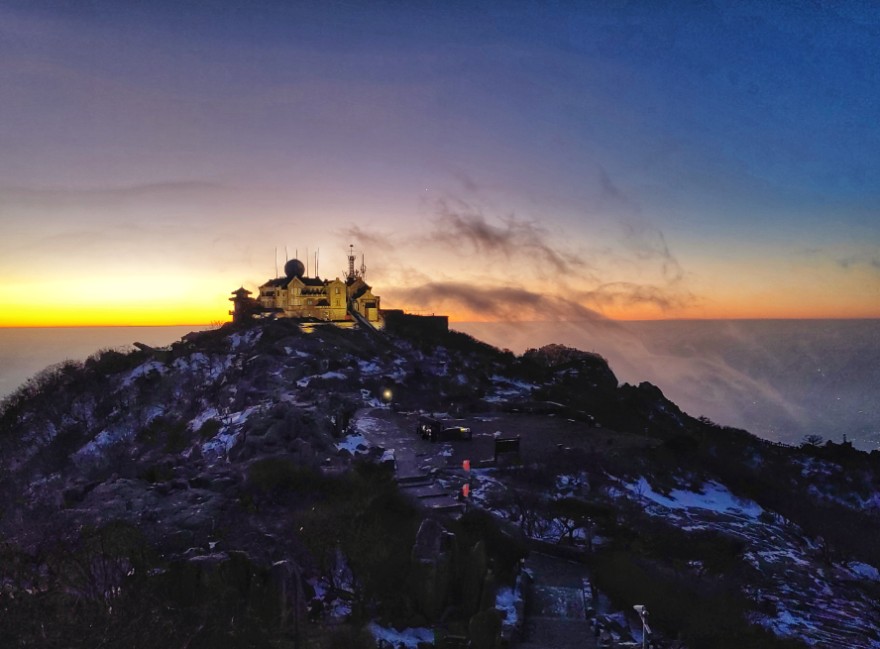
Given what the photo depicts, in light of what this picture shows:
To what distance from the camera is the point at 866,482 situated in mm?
53531

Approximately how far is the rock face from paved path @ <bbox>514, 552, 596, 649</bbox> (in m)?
0.99

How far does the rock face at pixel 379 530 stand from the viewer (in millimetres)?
18391

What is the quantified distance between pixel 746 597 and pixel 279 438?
86.2 ft

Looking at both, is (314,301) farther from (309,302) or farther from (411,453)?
(411,453)

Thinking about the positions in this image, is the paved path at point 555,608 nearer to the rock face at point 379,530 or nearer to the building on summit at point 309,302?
the rock face at point 379,530

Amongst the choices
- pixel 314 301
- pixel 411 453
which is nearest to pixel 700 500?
pixel 411 453

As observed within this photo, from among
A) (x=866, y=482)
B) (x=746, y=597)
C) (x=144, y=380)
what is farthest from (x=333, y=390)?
(x=866, y=482)

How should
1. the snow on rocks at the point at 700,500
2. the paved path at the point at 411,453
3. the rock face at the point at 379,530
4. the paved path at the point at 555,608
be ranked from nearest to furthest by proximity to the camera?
1. the rock face at the point at 379,530
2. the paved path at the point at 555,608
3. the paved path at the point at 411,453
4. the snow on rocks at the point at 700,500

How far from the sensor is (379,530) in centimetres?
2320

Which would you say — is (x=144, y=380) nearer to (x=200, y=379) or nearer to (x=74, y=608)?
(x=200, y=379)

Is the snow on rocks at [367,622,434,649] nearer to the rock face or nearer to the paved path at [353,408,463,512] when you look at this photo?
the rock face

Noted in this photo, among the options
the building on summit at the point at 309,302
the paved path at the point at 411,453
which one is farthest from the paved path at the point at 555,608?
the building on summit at the point at 309,302

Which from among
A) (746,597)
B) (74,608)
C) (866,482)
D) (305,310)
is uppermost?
(305,310)

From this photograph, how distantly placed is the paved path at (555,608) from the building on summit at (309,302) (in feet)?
227
